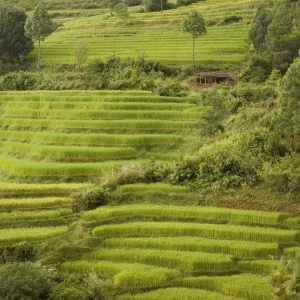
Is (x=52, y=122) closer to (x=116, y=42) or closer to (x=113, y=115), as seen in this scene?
(x=113, y=115)

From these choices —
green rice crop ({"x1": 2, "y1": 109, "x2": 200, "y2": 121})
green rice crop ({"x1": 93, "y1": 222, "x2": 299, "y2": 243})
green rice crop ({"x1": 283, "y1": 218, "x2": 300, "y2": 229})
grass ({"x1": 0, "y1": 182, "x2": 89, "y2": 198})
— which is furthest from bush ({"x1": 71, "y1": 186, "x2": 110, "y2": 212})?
green rice crop ({"x1": 2, "y1": 109, "x2": 200, "y2": 121})

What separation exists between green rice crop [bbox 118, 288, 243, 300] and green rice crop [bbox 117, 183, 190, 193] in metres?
7.48

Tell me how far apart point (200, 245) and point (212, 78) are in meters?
25.2

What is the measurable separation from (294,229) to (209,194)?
414 cm

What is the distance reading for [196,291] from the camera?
14.3m

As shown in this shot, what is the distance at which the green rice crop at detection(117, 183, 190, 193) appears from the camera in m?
21.6

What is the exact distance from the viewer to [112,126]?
98.7 ft

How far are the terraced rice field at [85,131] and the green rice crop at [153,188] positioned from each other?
287 centimetres

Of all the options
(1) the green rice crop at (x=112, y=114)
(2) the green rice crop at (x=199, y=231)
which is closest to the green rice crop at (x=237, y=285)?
(2) the green rice crop at (x=199, y=231)

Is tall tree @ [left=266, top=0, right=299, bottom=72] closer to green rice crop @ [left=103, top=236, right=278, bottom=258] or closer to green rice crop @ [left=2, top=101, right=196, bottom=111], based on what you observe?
green rice crop @ [left=2, top=101, right=196, bottom=111]

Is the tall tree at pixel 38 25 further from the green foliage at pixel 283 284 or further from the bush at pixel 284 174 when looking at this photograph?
the green foliage at pixel 283 284

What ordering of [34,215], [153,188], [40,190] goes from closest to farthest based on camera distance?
[34,215]
[153,188]
[40,190]

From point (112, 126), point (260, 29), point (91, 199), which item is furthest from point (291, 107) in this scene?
point (260, 29)

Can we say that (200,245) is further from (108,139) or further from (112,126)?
(112,126)
